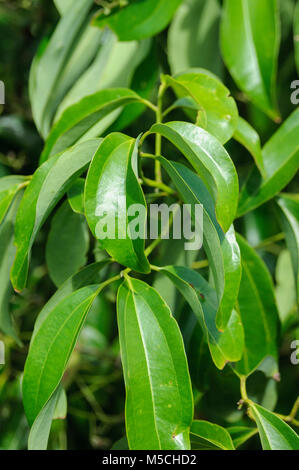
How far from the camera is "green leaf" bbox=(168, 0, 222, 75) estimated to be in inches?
35.5

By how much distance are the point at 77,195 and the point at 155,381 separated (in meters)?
0.25

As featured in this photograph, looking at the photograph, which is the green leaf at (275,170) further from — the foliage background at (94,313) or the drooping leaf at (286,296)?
the drooping leaf at (286,296)

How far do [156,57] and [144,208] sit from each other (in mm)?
423

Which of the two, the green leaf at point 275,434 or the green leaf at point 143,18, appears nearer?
the green leaf at point 275,434

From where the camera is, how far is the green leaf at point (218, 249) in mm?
541

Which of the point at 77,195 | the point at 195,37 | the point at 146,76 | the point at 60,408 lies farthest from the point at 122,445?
the point at 195,37

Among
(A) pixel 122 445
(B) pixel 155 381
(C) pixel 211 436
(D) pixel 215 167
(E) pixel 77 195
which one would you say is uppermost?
(D) pixel 215 167

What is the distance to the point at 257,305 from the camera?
75cm

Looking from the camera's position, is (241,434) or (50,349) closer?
(50,349)

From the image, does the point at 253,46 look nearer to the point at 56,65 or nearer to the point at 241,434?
the point at 56,65

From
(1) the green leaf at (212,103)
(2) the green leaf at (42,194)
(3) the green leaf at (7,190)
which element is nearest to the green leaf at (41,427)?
(2) the green leaf at (42,194)

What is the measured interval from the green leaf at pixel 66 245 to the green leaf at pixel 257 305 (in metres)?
0.22

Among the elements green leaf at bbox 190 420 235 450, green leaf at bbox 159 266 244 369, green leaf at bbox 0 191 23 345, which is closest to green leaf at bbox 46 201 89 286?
green leaf at bbox 0 191 23 345
